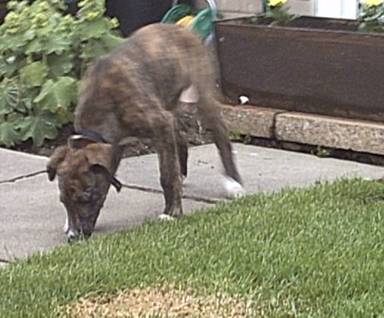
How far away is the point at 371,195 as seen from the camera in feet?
23.0

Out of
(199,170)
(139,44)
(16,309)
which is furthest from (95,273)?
(199,170)

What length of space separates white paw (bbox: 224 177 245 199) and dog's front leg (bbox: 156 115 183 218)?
0.54m

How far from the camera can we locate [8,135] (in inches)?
344

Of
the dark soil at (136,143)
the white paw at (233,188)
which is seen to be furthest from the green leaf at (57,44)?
the white paw at (233,188)

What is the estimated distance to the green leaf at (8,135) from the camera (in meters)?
8.73

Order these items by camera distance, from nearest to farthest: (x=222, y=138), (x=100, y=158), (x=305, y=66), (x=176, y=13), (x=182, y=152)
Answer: (x=100, y=158)
(x=222, y=138)
(x=182, y=152)
(x=305, y=66)
(x=176, y=13)

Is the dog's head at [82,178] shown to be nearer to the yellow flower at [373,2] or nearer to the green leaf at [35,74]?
the green leaf at [35,74]

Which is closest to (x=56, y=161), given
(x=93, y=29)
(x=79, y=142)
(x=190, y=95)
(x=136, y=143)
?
(x=79, y=142)

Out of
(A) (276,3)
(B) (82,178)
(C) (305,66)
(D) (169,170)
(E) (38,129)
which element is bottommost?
(E) (38,129)

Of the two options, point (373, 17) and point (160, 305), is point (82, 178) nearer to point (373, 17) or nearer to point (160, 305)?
point (160, 305)

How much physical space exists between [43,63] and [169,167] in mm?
2394

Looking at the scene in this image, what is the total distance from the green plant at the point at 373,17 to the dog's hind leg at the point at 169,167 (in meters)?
2.45

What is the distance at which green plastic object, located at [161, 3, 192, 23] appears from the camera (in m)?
10.0

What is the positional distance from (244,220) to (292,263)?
2.81 ft
